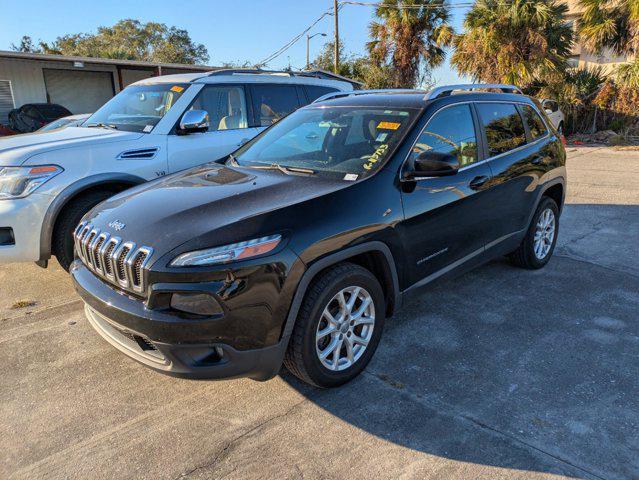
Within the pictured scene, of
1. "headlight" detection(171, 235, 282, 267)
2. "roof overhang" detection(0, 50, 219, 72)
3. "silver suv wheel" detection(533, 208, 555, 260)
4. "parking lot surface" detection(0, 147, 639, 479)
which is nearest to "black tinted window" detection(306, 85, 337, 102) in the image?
"silver suv wheel" detection(533, 208, 555, 260)

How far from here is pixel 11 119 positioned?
56.0 feet

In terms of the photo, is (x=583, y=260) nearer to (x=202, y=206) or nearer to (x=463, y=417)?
(x=463, y=417)

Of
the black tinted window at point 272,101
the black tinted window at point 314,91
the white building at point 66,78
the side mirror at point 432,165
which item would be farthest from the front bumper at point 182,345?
the white building at point 66,78

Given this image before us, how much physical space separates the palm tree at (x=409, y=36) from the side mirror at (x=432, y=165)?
1912 centimetres

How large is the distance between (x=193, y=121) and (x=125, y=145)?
0.71 meters

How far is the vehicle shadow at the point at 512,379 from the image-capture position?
2564mm

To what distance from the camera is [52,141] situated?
4727mm

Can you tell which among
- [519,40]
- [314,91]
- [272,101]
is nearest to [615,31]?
[519,40]

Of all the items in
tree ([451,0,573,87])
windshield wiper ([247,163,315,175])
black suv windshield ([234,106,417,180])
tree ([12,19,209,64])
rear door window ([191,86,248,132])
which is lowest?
windshield wiper ([247,163,315,175])

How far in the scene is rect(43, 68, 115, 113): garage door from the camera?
66.8ft

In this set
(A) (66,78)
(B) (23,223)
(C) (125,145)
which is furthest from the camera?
(A) (66,78)

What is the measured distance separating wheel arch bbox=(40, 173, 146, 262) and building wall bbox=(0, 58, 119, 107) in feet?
59.0

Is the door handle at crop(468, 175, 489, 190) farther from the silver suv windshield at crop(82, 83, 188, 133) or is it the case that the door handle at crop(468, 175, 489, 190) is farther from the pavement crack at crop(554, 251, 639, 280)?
the silver suv windshield at crop(82, 83, 188, 133)

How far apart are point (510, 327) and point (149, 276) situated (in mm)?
2729
